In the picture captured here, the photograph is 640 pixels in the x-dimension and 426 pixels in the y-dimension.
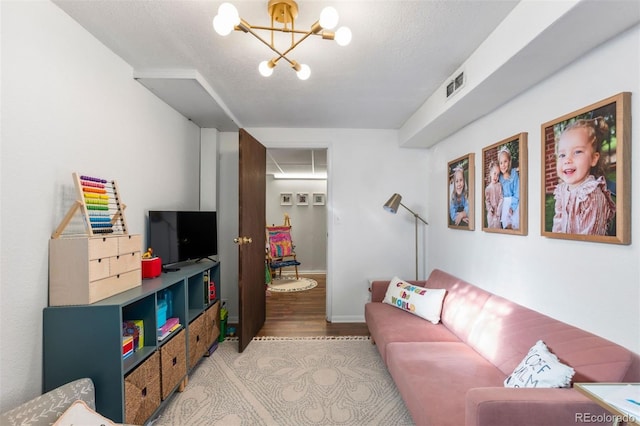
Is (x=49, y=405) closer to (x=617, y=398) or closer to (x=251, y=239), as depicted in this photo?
(x=251, y=239)

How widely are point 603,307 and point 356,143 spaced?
281cm

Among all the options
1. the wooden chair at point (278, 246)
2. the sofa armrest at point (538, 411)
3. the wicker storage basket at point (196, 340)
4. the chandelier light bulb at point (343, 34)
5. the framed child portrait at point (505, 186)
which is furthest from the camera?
Result: the wooden chair at point (278, 246)

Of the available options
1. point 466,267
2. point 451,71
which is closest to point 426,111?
point 451,71

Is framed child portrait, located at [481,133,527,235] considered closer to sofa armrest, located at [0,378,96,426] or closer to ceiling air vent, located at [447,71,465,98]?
ceiling air vent, located at [447,71,465,98]

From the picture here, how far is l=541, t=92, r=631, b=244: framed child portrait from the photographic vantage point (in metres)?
1.28

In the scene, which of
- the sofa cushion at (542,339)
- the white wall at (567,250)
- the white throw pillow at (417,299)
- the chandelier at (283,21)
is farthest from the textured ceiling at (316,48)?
the white throw pillow at (417,299)

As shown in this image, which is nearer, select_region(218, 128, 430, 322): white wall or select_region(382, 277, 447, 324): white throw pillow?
select_region(382, 277, 447, 324): white throw pillow

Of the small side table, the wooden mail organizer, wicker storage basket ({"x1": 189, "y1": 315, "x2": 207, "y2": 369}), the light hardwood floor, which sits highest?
the wooden mail organizer

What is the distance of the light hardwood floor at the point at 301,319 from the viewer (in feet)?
11.0

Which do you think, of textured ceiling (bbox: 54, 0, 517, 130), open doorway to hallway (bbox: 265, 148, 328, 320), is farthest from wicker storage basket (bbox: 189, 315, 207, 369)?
open doorway to hallway (bbox: 265, 148, 328, 320)

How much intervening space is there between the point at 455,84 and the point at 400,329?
74.8 inches

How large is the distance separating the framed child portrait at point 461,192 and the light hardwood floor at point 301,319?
1.59m

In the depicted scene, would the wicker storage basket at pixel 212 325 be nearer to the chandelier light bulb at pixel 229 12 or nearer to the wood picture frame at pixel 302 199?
the chandelier light bulb at pixel 229 12

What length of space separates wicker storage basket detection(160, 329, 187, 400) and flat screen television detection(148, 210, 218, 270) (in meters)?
0.65
